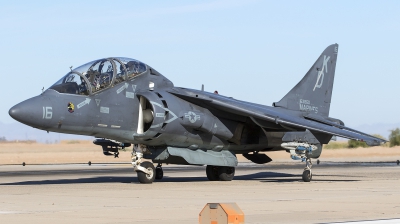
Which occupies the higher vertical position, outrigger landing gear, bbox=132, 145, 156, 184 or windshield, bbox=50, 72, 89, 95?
windshield, bbox=50, 72, 89, 95

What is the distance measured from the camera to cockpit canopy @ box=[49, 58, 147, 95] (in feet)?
56.0

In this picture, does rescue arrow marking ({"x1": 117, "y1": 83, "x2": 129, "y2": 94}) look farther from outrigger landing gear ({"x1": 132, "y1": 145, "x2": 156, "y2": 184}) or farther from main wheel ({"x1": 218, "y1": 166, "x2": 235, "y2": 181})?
main wheel ({"x1": 218, "y1": 166, "x2": 235, "y2": 181})

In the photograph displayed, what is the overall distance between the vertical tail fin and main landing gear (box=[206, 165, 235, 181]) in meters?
3.75

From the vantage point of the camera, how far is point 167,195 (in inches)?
584

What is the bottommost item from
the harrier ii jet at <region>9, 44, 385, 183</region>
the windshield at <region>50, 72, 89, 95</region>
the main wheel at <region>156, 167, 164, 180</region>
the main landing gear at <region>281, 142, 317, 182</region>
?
the main wheel at <region>156, 167, 164, 180</region>

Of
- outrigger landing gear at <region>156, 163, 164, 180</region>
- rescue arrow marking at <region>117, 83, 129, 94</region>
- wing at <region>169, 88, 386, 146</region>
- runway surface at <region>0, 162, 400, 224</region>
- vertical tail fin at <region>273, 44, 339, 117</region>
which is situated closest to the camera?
runway surface at <region>0, 162, 400, 224</region>

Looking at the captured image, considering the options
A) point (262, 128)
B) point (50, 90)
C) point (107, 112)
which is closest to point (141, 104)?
point (107, 112)

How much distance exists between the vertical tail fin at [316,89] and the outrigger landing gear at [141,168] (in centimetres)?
635

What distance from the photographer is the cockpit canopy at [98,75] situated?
1708cm

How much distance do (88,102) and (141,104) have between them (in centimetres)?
186

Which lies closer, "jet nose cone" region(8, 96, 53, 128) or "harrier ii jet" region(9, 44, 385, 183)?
"jet nose cone" region(8, 96, 53, 128)

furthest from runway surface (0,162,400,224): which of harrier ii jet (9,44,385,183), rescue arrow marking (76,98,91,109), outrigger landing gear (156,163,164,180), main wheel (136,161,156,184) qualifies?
outrigger landing gear (156,163,164,180)

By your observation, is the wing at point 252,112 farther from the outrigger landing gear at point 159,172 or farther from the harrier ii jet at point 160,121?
the outrigger landing gear at point 159,172

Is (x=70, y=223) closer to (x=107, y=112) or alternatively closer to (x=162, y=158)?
(x=107, y=112)
